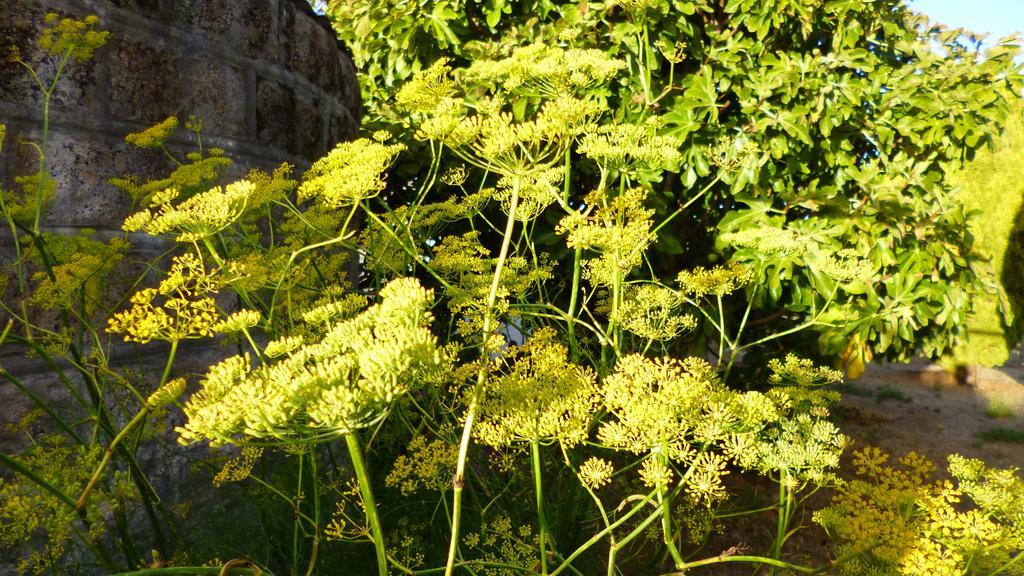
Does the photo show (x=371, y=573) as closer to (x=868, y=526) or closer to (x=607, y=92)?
(x=868, y=526)

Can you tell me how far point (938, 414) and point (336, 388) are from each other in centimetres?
867

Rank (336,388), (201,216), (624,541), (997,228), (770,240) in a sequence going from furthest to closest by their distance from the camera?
(997,228)
(770,240)
(201,216)
(624,541)
(336,388)

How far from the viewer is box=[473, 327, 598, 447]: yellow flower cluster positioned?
1347mm

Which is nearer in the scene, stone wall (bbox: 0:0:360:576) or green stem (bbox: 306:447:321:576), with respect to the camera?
green stem (bbox: 306:447:321:576)

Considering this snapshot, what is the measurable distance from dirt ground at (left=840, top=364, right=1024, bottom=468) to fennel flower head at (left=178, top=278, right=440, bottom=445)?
5269 millimetres

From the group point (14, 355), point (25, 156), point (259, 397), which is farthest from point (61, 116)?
point (259, 397)

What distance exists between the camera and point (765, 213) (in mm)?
3475

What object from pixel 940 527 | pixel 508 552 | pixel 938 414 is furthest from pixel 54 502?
pixel 938 414

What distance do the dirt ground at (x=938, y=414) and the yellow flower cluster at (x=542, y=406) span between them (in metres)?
4.59

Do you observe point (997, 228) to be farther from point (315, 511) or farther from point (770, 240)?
point (315, 511)

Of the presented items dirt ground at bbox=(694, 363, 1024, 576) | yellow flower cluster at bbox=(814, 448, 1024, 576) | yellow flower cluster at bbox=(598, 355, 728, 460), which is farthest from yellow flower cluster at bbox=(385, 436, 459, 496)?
dirt ground at bbox=(694, 363, 1024, 576)

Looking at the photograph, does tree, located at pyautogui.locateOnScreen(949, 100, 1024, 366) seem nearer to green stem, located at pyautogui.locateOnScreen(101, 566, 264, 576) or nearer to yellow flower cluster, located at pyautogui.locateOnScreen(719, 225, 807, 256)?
yellow flower cluster, located at pyautogui.locateOnScreen(719, 225, 807, 256)

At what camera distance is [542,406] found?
1.45 m

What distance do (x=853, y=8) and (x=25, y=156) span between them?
12.1 feet
